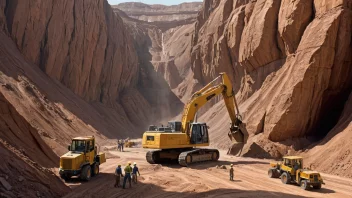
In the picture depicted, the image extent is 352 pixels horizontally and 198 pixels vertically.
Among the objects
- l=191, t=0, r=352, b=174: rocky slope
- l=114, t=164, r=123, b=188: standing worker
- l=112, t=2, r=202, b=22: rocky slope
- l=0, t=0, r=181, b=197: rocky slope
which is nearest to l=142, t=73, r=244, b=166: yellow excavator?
l=191, t=0, r=352, b=174: rocky slope

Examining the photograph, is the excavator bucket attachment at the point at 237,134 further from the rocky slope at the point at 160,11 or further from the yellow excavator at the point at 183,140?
the rocky slope at the point at 160,11

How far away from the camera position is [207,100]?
86.4 ft

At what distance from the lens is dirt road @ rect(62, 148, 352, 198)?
593 inches

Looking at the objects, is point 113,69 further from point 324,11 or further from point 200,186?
point 200,186

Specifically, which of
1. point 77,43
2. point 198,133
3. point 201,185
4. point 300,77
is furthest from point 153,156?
point 77,43

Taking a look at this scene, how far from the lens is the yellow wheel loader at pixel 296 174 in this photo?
16297 millimetres

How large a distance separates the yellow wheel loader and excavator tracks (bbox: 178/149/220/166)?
567 cm

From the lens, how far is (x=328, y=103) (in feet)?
93.1

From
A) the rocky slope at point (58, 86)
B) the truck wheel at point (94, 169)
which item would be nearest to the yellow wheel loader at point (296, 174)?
the truck wheel at point (94, 169)

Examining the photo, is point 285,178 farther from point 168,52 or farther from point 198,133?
point 168,52

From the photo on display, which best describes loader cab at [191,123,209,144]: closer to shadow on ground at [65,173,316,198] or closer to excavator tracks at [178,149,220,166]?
excavator tracks at [178,149,220,166]

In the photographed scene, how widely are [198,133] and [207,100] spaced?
8.99ft

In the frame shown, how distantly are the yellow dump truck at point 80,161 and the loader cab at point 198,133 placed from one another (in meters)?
7.92

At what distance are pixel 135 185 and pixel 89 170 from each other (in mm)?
2502
